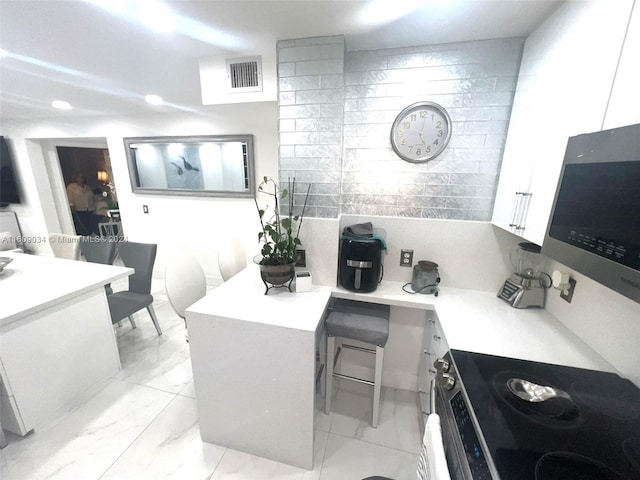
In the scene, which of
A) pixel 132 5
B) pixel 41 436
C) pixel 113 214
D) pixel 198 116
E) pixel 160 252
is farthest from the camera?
pixel 113 214

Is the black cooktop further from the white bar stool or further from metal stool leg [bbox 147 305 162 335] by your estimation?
metal stool leg [bbox 147 305 162 335]

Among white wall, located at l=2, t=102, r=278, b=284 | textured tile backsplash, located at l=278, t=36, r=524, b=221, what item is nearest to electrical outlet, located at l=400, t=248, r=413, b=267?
textured tile backsplash, located at l=278, t=36, r=524, b=221

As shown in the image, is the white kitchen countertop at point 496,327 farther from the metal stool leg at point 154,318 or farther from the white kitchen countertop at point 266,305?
the metal stool leg at point 154,318

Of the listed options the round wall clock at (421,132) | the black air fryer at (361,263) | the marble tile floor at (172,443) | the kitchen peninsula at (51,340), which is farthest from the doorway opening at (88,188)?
the round wall clock at (421,132)

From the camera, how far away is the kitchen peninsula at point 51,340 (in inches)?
55.6

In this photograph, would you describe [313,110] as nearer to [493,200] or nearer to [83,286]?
Answer: [493,200]

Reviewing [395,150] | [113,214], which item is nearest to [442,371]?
[395,150]

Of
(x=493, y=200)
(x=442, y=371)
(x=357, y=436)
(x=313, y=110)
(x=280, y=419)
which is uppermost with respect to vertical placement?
(x=313, y=110)

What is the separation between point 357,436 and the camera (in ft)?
5.15

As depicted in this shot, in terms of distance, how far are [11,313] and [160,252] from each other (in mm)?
2383

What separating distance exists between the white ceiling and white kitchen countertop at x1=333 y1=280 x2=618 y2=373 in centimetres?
146

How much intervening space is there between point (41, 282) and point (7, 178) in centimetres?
398

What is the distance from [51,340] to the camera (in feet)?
5.12

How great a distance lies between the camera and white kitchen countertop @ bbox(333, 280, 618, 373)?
1.07 meters
